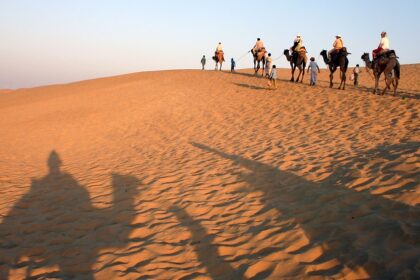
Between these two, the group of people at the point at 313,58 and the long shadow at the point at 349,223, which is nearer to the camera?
the long shadow at the point at 349,223

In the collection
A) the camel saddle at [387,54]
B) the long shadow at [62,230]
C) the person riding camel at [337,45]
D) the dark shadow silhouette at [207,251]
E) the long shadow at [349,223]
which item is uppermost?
the person riding camel at [337,45]

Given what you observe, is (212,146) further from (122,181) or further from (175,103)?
(175,103)

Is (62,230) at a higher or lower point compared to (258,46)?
lower

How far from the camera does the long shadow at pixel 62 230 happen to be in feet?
13.8

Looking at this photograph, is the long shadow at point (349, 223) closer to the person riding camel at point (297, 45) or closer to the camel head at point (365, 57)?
the person riding camel at point (297, 45)

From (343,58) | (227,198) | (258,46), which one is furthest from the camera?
(258,46)

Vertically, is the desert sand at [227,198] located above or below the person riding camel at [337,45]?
below

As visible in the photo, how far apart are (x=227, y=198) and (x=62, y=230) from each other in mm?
2749

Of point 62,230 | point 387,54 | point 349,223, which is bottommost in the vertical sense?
point 62,230

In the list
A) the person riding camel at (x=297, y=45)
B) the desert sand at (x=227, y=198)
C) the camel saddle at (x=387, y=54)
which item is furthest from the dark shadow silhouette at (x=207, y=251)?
the person riding camel at (x=297, y=45)

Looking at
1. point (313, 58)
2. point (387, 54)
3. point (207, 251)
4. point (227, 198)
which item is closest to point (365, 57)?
point (313, 58)

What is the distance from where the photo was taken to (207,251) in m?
4.13

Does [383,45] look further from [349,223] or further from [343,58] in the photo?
[349,223]

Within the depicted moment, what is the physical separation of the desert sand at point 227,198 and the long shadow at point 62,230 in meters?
0.03
